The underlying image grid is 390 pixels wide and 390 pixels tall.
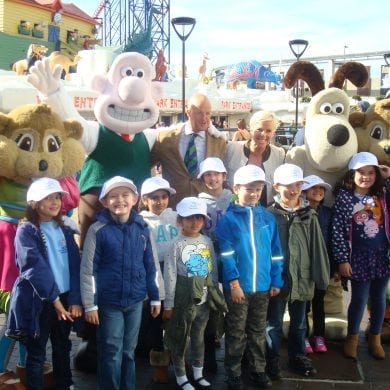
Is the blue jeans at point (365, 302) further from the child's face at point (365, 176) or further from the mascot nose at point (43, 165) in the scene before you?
the mascot nose at point (43, 165)

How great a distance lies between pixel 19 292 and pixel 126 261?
2.06 ft

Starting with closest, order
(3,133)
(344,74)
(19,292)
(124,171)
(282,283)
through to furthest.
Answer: (19,292) < (3,133) < (282,283) < (124,171) < (344,74)

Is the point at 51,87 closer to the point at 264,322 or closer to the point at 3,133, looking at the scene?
the point at 3,133

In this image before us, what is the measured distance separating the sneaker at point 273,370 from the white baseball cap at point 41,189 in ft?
6.18

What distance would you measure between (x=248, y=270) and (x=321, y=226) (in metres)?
0.88

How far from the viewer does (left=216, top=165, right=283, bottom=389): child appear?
11.2 feet

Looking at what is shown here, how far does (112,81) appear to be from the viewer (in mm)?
3943

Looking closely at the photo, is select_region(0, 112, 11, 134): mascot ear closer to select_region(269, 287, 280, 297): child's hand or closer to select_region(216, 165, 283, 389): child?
select_region(216, 165, 283, 389): child

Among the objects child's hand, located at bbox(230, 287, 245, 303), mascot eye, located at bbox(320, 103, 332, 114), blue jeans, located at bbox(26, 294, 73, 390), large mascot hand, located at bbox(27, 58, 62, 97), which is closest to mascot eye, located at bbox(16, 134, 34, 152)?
large mascot hand, located at bbox(27, 58, 62, 97)

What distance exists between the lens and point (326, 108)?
4.23 meters

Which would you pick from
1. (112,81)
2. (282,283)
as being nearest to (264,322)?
(282,283)

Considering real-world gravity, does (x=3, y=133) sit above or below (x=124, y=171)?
above

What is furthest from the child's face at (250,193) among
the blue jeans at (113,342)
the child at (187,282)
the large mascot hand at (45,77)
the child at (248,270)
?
the large mascot hand at (45,77)

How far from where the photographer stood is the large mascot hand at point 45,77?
143 inches
